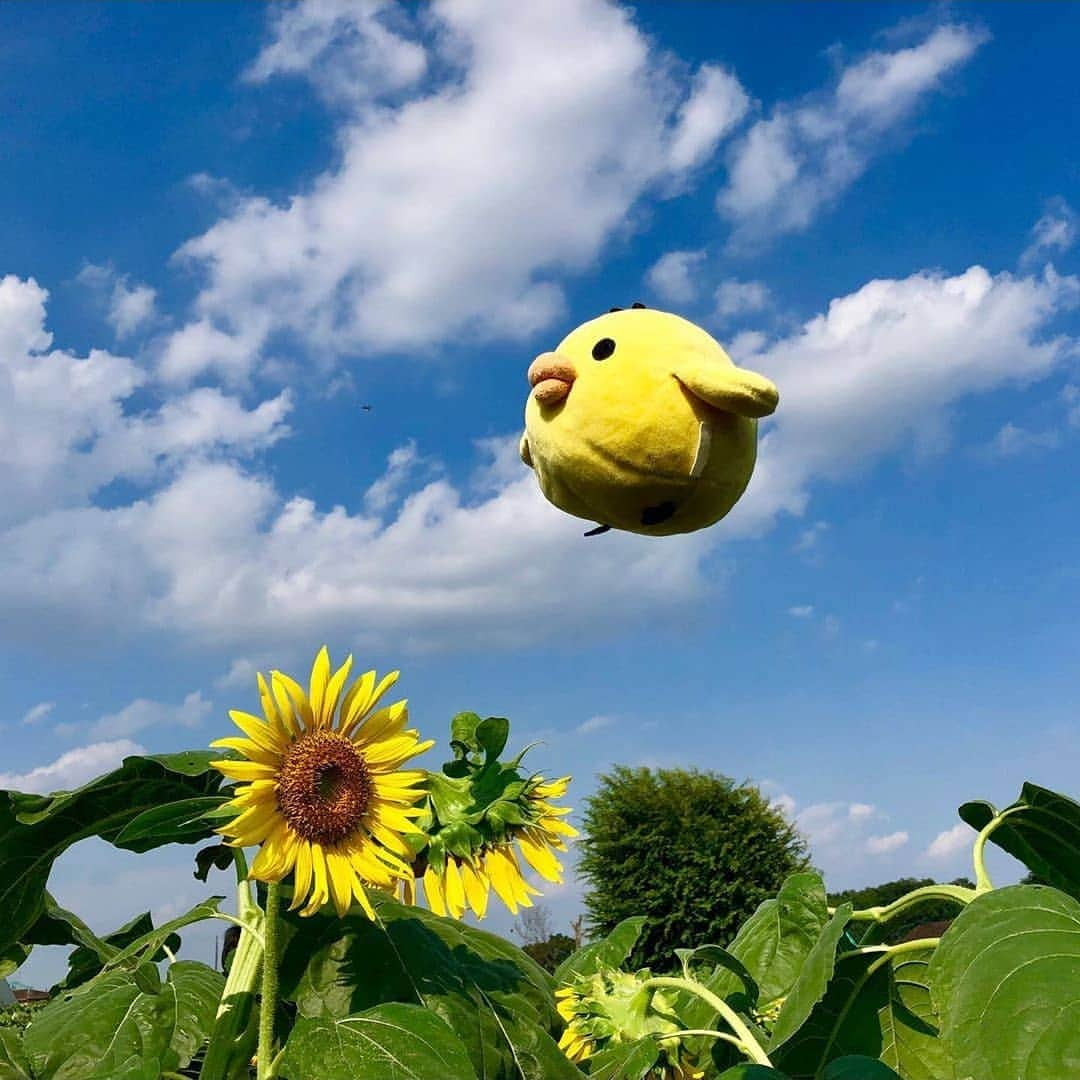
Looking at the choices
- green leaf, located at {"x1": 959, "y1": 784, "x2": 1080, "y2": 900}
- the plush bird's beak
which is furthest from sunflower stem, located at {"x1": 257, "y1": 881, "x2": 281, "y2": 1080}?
green leaf, located at {"x1": 959, "y1": 784, "x2": 1080, "y2": 900}

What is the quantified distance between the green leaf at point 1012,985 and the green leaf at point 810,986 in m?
0.11

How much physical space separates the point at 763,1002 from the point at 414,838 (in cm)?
68

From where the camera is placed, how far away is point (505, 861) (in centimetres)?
142

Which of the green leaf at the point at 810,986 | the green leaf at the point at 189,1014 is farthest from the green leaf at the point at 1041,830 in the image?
the green leaf at the point at 189,1014

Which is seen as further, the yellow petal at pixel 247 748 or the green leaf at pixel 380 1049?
the yellow petal at pixel 247 748

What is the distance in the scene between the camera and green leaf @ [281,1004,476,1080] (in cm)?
118

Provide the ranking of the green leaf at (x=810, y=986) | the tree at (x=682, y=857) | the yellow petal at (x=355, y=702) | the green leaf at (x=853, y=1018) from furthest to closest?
1. the tree at (x=682, y=857)
2. the green leaf at (x=853, y=1018)
3. the yellow petal at (x=355, y=702)
4. the green leaf at (x=810, y=986)

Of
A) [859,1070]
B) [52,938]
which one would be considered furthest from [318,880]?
[52,938]

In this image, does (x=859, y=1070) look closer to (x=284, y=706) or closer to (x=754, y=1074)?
(x=754, y=1074)

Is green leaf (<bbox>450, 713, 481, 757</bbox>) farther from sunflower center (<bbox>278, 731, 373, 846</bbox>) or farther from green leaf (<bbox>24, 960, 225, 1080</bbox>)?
green leaf (<bbox>24, 960, 225, 1080</bbox>)

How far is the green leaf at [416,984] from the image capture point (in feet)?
4.61

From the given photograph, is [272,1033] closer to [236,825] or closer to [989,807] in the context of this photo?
[236,825]

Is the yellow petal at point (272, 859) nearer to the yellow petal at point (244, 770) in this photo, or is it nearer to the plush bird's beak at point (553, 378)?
the yellow petal at point (244, 770)

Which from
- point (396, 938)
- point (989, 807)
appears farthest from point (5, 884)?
point (989, 807)
